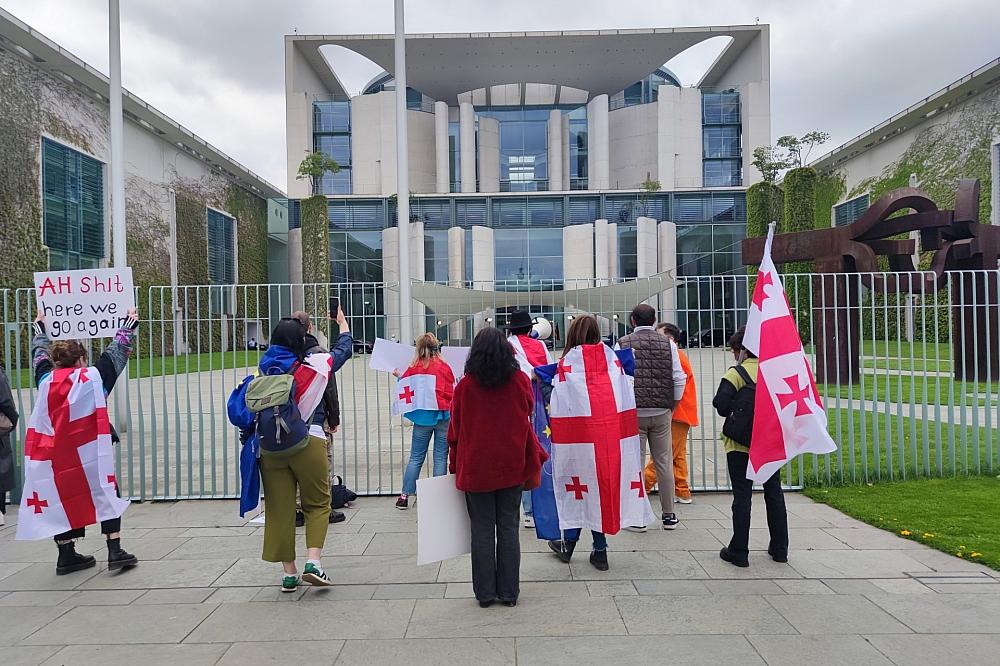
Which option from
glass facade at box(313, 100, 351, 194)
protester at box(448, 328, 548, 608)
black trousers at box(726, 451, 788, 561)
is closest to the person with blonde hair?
protester at box(448, 328, 548, 608)

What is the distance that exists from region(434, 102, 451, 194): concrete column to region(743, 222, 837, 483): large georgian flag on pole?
39.4 metres

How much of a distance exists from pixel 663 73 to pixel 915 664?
50.6 m

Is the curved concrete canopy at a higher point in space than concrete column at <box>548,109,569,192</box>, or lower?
higher

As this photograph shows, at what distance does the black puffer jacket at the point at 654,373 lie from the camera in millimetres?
5730

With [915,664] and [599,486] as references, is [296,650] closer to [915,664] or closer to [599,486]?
[599,486]

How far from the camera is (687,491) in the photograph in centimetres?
646

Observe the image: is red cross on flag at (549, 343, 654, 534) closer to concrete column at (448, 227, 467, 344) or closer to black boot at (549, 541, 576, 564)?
black boot at (549, 541, 576, 564)

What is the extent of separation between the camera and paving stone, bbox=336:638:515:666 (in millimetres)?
→ 3361

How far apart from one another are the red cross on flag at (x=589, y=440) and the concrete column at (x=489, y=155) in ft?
134

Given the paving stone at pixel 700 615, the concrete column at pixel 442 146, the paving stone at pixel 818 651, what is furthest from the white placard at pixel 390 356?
the concrete column at pixel 442 146

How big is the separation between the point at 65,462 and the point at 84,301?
1847 mm

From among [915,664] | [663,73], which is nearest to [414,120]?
[663,73]

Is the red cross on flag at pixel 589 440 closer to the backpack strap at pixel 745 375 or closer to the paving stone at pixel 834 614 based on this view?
the backpack strap at pixel 745 375

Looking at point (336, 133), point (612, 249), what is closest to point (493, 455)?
point (612, 249)
